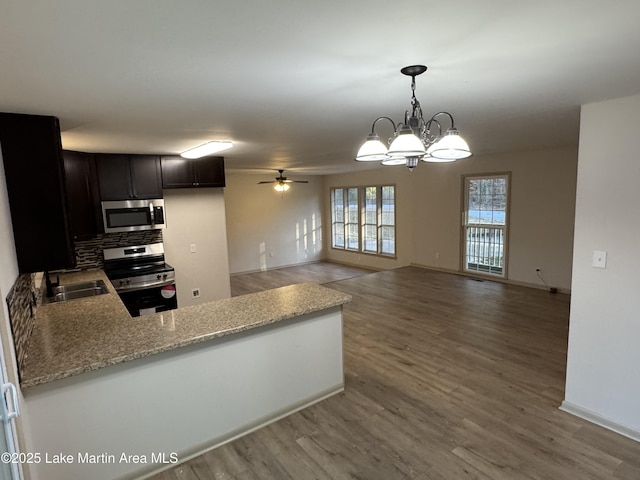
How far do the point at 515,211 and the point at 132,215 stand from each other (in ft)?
19.3

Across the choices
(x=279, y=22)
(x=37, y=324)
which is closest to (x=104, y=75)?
(x=279, y=22)

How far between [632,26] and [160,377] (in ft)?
9.10

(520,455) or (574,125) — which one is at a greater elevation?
(574,125)

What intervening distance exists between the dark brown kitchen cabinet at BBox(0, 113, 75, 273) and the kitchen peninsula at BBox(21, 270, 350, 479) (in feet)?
1.71

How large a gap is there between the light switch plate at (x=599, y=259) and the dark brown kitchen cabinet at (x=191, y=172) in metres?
4.21

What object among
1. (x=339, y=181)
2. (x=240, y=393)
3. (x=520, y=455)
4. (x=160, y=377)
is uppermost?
(x=339, y=181)

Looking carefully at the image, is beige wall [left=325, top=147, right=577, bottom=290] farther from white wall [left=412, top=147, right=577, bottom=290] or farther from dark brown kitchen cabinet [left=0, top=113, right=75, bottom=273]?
dark brown kitchen cabinet [left=0, top=113, right=75, bottom=273]

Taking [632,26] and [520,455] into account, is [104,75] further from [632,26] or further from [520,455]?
[520,455]

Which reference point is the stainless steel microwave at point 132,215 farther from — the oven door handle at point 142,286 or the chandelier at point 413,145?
the chandelier at point 413,145

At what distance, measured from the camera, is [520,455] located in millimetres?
2227

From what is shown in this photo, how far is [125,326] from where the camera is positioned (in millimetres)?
2316

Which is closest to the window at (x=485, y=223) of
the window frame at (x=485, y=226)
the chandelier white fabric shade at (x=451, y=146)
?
the window frame at (x=485, y=226)

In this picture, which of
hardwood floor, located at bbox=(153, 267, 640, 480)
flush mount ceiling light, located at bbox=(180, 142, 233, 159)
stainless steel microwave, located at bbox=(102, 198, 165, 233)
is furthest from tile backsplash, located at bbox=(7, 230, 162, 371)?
flush mount ceiling light, located at bbox=(180, 142, 233, 159)

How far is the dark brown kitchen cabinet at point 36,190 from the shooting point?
2.07 m
